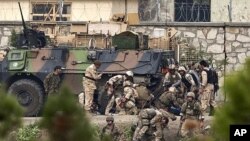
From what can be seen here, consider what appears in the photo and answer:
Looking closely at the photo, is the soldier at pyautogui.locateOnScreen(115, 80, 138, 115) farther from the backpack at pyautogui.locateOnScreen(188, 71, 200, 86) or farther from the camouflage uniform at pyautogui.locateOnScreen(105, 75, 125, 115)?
the backpack at pyautogui.locateOnScreen(188, 71, 200, 86)

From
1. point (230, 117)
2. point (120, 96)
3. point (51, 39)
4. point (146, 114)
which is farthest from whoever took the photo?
point (51, 39)

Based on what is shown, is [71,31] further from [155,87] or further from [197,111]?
[197,111]

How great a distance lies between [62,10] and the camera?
29156 mm

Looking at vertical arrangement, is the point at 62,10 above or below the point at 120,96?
above

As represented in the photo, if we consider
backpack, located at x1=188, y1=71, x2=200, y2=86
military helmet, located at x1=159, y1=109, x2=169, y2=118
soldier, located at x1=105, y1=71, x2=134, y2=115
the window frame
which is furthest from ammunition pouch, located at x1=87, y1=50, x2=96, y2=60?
the window frame

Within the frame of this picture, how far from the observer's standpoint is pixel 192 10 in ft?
97.7

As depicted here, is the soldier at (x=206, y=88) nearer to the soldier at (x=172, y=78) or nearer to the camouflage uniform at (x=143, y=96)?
the soldier at (x=172, y=78)

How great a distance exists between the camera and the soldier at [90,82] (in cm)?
2097

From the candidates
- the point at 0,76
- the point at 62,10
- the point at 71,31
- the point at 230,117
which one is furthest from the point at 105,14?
the point at 230,117

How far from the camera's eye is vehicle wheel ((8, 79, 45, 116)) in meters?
21.4

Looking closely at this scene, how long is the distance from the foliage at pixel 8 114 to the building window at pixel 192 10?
24.0 metres

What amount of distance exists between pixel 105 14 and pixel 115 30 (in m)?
4.93

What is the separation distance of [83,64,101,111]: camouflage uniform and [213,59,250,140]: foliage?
15759 millimetres

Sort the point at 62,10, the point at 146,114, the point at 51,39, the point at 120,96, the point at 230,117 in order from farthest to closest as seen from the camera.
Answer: the point at 62,10, the point at 51,39, the point at 120,96, the point at 146,114, the point at 230,117
